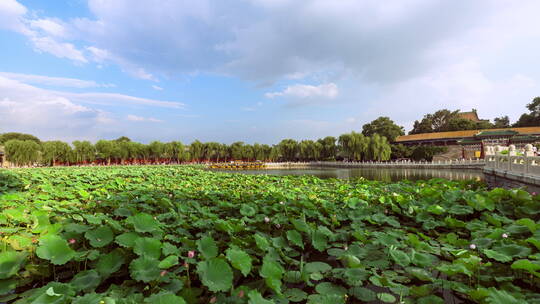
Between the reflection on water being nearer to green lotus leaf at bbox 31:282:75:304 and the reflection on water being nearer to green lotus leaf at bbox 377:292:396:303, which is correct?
green lotus leaf at bbox 377:292:396:303

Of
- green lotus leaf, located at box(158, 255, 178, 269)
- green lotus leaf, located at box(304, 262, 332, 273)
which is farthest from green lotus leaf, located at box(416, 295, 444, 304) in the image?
green lotus leaf, located at box(158, 255, 178, 269)

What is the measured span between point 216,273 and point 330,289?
0.77 m

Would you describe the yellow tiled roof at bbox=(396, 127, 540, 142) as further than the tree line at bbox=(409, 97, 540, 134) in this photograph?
No

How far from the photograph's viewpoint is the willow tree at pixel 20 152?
33000mm

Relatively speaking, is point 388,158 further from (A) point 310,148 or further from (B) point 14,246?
(B) point 14,246

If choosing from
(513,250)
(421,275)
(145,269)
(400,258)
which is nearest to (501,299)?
(421,275)

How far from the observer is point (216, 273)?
1595mm

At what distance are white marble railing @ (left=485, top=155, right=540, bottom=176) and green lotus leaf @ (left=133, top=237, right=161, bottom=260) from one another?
892cm

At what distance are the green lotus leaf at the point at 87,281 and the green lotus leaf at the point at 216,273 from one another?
0.67 meters

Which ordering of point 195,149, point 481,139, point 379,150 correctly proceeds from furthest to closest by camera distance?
point 195,149, point 379,150, point 481,139

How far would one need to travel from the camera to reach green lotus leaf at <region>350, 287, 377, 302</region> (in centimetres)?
173

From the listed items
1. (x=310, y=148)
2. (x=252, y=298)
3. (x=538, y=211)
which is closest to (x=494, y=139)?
(x=310, y=148)

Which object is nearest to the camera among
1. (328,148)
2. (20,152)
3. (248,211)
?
(248,211)

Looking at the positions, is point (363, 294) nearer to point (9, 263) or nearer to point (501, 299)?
point (501, 299)
